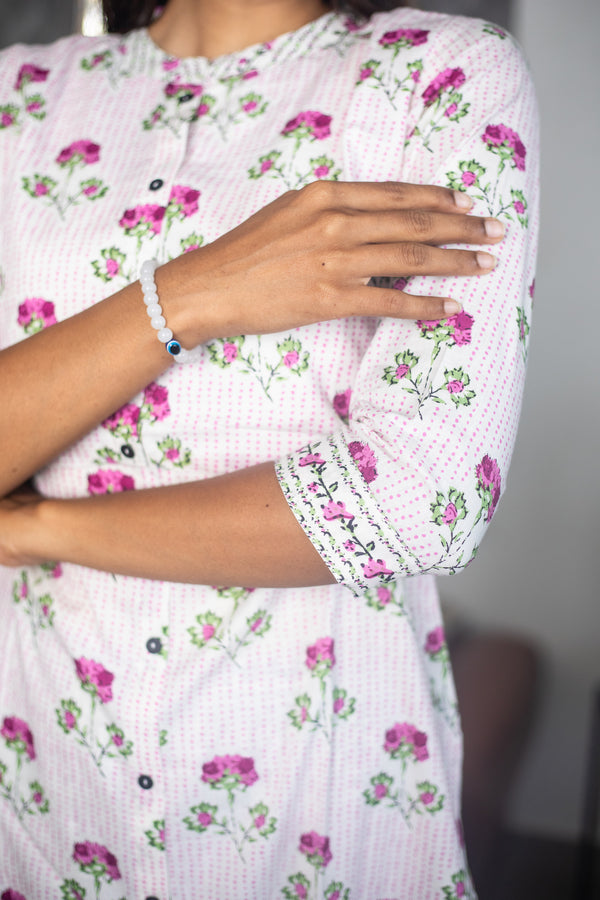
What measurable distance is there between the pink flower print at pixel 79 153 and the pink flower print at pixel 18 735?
0.73m

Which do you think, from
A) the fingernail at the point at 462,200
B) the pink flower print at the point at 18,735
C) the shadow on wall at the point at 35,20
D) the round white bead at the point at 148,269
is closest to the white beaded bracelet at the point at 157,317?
the round white bead at the point at 148,269

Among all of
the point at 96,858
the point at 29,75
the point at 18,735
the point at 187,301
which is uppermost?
the point at 29,75

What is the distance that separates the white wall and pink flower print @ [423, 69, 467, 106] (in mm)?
1109

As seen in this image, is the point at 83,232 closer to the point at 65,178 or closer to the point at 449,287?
the point at 65,178

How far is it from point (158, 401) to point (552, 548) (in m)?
1.49

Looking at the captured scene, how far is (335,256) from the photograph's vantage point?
33.1 inches

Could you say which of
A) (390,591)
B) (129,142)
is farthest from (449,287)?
(129,142)

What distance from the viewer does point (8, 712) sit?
1116 mm

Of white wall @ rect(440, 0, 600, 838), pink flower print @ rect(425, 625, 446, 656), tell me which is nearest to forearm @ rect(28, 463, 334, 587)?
pink flower print @ rect(425, 625, 446, 656)

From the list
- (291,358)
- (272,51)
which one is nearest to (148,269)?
(291,358)

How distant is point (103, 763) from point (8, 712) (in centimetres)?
18

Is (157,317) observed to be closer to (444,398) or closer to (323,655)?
(444,398)

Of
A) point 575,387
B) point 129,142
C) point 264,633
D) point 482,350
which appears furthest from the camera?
point 575,387

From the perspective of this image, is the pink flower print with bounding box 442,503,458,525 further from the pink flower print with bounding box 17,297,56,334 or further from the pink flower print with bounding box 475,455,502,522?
the pink flower print with bounding box 17,297,56,334
